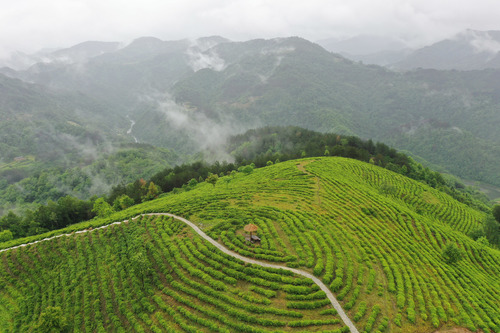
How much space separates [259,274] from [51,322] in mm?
26661

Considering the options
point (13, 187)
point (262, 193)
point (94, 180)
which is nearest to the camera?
point (262, 193)

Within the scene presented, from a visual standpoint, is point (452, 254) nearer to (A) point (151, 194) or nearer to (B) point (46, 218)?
(A) point (151, 194)

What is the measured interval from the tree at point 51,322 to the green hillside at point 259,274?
1.92ft

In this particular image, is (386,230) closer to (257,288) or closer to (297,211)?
(297,211)

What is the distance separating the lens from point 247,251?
125ft

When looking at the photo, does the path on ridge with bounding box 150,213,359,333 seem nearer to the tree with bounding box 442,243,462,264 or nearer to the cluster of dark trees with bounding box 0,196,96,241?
the tree with bounding box 442,243,462,264

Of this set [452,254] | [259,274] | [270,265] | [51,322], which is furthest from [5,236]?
[452,254]

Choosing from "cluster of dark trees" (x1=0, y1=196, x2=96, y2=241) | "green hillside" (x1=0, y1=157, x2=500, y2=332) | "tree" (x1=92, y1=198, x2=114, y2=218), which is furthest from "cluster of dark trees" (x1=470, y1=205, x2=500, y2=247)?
"cluster of dark trees" (x1=0, y1=196, x2=96, y2=241)

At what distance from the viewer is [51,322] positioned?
32.0 meters

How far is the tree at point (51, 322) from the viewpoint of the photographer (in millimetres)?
31781

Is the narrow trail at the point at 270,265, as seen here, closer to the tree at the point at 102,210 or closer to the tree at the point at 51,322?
the tree at the point at 51,322

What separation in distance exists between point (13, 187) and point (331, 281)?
218307mm

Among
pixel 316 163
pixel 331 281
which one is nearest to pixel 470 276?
pixel 331 281

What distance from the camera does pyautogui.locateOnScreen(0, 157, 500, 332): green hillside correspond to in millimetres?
29766
